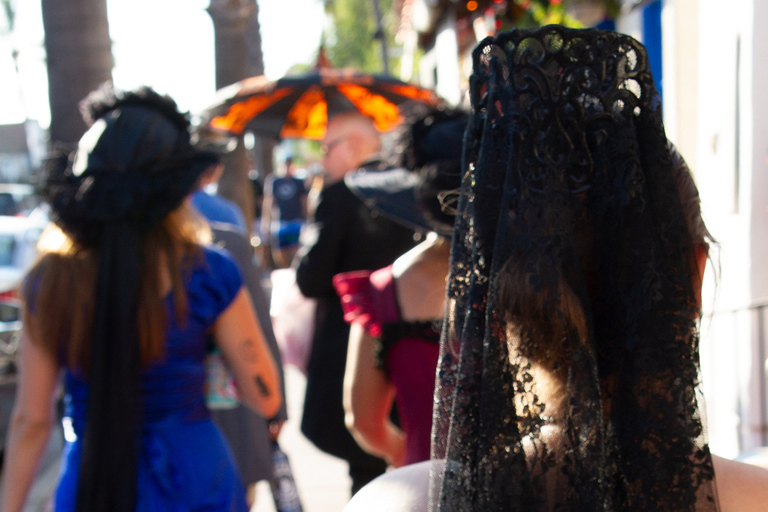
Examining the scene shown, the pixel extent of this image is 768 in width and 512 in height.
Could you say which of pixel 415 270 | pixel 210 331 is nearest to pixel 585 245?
pixel 415 270

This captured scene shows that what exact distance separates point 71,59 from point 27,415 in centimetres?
276

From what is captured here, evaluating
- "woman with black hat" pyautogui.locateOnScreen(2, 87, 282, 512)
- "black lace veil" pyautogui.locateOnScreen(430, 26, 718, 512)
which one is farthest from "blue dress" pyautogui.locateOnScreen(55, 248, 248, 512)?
"black lace veil" pyautogui.locateOnScreen(430, 26, 718, 512)

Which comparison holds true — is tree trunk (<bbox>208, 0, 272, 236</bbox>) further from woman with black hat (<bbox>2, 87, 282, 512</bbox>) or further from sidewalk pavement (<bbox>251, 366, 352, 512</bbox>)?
woman with black hat (<bbox>2, 87, 282, 512</bbox>)

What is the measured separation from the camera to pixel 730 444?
491 centimetres

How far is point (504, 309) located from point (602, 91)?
0.39 m

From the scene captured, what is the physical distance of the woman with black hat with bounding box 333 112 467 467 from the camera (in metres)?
2.21

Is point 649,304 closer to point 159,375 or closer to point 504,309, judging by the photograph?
point 504,309

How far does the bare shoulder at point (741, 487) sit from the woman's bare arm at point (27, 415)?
187 cm

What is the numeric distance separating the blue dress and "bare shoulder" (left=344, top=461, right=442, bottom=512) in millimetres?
1066

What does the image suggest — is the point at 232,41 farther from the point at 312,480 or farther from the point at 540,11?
the point at 312,480

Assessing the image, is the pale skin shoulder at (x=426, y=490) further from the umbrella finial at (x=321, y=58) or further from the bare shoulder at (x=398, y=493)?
the umbrella finial at (x=321, y=58)

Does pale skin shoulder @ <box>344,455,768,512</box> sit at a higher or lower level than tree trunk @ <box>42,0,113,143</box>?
lower

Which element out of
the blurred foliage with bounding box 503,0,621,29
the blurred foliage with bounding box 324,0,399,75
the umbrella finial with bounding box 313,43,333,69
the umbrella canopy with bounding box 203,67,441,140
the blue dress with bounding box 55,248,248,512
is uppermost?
the blurred foliage with bounding box 324,0,399,75

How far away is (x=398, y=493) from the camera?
54.1 inches
